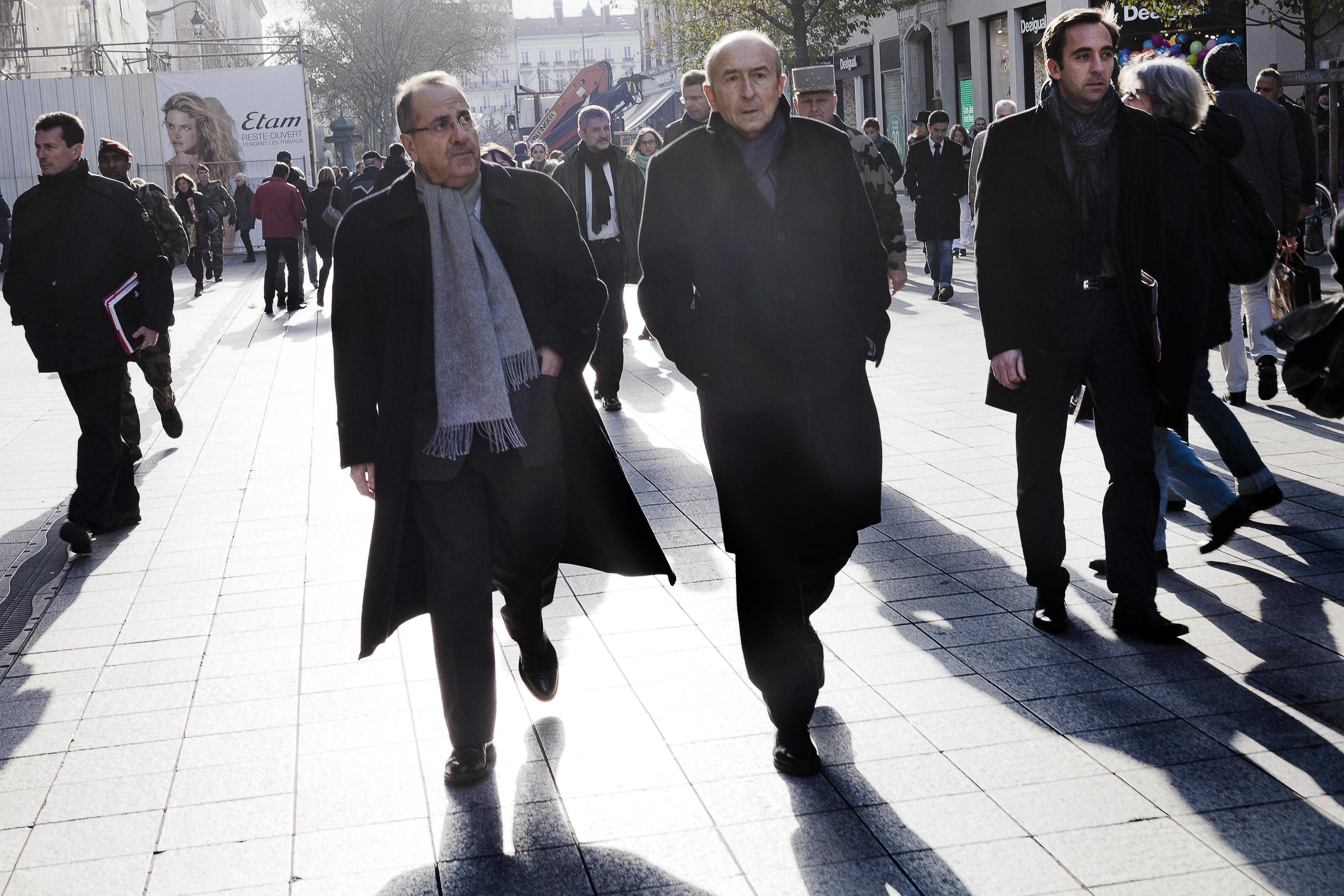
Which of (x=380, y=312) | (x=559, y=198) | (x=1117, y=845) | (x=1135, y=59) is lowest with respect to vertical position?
(x=1117, y=845)

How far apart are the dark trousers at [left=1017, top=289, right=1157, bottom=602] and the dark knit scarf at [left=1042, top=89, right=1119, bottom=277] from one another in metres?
0.17

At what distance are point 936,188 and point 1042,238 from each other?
11.4m

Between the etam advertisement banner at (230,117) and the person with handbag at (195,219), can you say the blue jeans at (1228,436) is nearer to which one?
the person with handbag at (195,219)

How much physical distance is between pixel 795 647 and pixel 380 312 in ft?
4.62

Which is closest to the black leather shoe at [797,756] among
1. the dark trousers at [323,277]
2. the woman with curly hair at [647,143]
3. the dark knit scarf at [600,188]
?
the dark knit scarf at [600,188]

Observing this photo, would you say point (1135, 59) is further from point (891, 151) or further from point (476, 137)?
point (891, 151)

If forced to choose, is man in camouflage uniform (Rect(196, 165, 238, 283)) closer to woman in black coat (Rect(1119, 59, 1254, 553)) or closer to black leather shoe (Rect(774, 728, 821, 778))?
woman in black coat (Rect(1119, 59, 1254, 553))

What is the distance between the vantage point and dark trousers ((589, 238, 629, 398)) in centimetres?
994

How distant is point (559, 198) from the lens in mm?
4023

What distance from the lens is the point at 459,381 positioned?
3.74 m

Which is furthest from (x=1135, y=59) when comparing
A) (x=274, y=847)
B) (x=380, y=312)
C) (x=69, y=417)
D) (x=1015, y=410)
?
(x=69, y=417)

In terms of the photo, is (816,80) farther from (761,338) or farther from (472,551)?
(472,551)

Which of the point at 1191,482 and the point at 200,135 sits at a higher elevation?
the point at 200,135

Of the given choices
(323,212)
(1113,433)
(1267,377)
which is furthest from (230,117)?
(1113,433)
